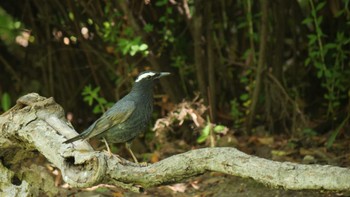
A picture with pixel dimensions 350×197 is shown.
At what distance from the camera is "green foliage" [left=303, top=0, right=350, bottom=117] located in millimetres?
6867

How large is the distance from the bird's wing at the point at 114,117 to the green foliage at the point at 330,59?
2411 millimetres

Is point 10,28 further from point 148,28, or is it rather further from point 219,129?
point 219,129

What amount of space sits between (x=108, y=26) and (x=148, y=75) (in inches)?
68.0

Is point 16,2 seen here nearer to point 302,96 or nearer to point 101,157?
point 302,96

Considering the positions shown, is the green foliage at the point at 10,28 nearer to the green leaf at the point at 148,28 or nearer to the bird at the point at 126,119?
the green leaf at the point at 148,28

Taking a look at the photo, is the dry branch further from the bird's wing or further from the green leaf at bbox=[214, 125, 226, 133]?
the green leaf at bbox=[214, 125, 226, 133]

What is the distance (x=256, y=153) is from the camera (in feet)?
23.2

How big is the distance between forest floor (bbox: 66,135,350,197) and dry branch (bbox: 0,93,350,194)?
127 centimetres

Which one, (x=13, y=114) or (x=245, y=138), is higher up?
(x=13, y=114)

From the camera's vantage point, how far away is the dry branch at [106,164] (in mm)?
3695

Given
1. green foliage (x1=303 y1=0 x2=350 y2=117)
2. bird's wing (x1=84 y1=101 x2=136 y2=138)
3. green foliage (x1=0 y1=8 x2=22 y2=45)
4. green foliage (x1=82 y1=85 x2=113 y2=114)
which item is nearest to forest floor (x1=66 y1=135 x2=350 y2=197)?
green foliage (x1=303 y1=0 x2=350 y2=117)

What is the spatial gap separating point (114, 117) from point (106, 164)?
1007 millimetres

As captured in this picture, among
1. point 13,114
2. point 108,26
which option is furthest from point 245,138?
point 13,114

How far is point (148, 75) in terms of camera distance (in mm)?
5586
